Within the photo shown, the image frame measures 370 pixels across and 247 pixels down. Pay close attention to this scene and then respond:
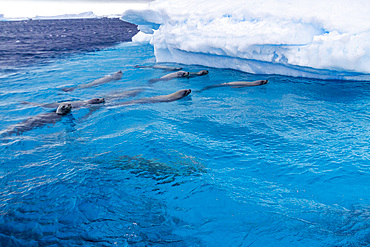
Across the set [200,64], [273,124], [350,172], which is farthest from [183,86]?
[350,172]

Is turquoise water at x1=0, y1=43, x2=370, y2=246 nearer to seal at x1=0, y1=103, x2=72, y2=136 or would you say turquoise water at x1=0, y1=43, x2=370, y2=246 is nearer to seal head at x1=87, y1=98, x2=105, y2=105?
seal at x1=0, y1=103, x2=72, y2=136

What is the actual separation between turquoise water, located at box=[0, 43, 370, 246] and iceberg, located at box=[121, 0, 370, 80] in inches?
51.2

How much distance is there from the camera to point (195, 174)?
5.11 meters

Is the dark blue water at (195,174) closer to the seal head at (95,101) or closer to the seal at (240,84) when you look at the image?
the seal head at (95,101)

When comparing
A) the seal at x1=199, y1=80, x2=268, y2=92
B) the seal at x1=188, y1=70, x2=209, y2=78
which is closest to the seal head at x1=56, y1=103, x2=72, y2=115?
the seal at x1=199, y1=80, x2=268, y2=92

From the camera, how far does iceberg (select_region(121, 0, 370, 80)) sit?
28.6ft

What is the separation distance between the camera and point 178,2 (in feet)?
45.5

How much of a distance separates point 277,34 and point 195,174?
630 cm

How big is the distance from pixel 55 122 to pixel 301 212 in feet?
21.3

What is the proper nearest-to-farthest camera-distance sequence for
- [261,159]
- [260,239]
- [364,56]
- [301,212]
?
[260,239]
[301,212]
[261,159]
[364,56]

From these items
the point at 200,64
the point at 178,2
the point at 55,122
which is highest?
the point at 178,2

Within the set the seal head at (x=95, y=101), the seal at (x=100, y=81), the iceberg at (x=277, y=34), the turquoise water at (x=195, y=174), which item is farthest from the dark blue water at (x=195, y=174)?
the seal at (x=100, y=81)

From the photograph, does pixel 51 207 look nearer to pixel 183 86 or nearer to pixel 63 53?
pixel 183 86

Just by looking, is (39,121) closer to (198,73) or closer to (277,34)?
(198,73)
